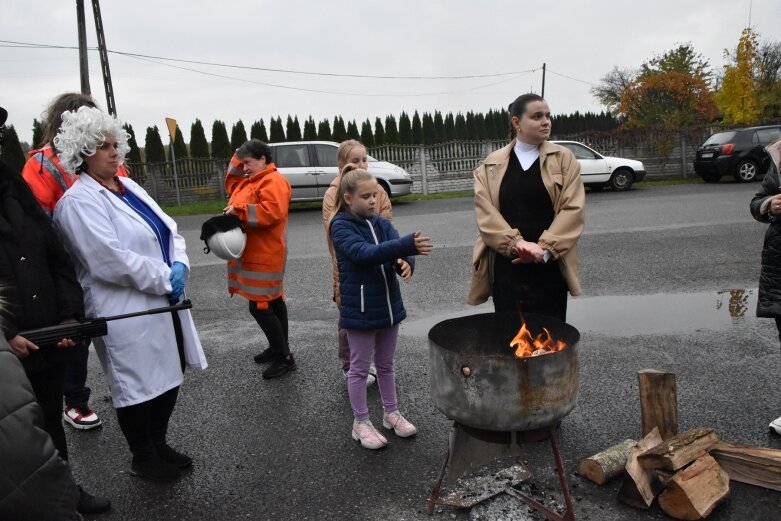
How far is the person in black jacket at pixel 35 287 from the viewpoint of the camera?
100 inches

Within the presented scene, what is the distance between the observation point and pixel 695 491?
2.71 meters

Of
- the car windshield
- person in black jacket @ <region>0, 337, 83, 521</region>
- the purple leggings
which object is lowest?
the purple leggings

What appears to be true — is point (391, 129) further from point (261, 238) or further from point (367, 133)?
point (261, 238)

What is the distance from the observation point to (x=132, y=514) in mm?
3033

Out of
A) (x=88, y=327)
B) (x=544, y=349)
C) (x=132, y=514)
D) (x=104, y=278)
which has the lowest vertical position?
(x=132, y=514)

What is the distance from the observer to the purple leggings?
355 cm

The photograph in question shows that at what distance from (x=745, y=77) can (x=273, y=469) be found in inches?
1033

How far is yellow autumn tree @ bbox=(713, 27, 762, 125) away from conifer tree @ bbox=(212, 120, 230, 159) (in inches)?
788

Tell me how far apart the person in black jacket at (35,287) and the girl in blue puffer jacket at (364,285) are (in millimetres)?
1372

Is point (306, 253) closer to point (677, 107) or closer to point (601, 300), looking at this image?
point (601, 300)

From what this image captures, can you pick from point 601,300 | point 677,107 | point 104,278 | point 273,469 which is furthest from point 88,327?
point 677,107

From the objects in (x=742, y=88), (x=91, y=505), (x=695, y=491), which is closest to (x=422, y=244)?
(x=695, y=491)

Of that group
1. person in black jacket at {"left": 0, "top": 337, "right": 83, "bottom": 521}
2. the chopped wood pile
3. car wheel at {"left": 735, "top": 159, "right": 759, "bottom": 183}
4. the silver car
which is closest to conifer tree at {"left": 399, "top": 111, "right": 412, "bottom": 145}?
the silver car

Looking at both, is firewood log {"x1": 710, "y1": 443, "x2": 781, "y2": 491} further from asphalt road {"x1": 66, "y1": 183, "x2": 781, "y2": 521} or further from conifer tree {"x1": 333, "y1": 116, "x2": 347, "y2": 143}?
conifer tree {"x1": 333, "y1": 116, "x2": 347, "y2": 143}
